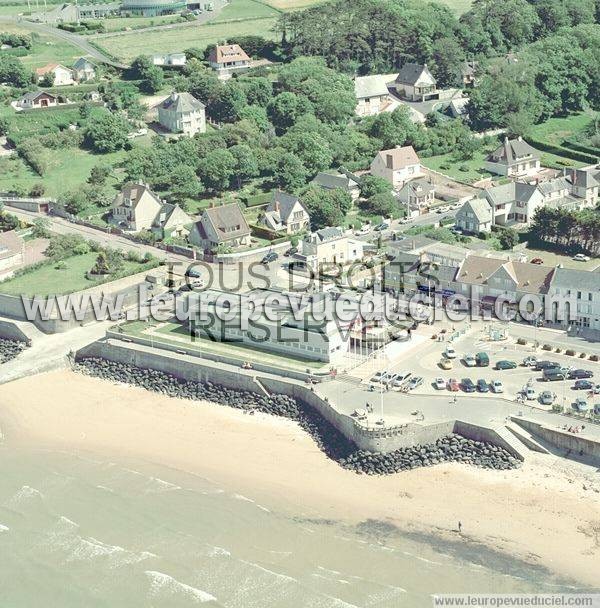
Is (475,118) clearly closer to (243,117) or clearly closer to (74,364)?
(243,117)

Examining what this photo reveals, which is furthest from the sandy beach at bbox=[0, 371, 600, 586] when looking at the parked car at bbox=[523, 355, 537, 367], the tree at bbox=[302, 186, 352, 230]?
the tree at bbox=[302, 186, 352, 230]

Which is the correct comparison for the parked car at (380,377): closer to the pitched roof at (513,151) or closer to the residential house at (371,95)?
the pitched roof at (513,151)

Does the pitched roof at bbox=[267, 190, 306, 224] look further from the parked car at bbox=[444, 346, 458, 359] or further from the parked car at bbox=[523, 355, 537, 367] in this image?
the parked car at bbox=[523, 355, 537, 367]

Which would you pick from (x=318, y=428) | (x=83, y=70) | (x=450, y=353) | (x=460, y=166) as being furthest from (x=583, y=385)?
(x=83, y=70)

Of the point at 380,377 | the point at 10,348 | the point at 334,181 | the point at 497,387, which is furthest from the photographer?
the point at 334,181

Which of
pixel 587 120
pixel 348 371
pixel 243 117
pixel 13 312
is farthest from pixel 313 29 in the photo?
pixel 348 371

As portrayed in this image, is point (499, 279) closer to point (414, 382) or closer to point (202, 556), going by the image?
point (414, 382)
